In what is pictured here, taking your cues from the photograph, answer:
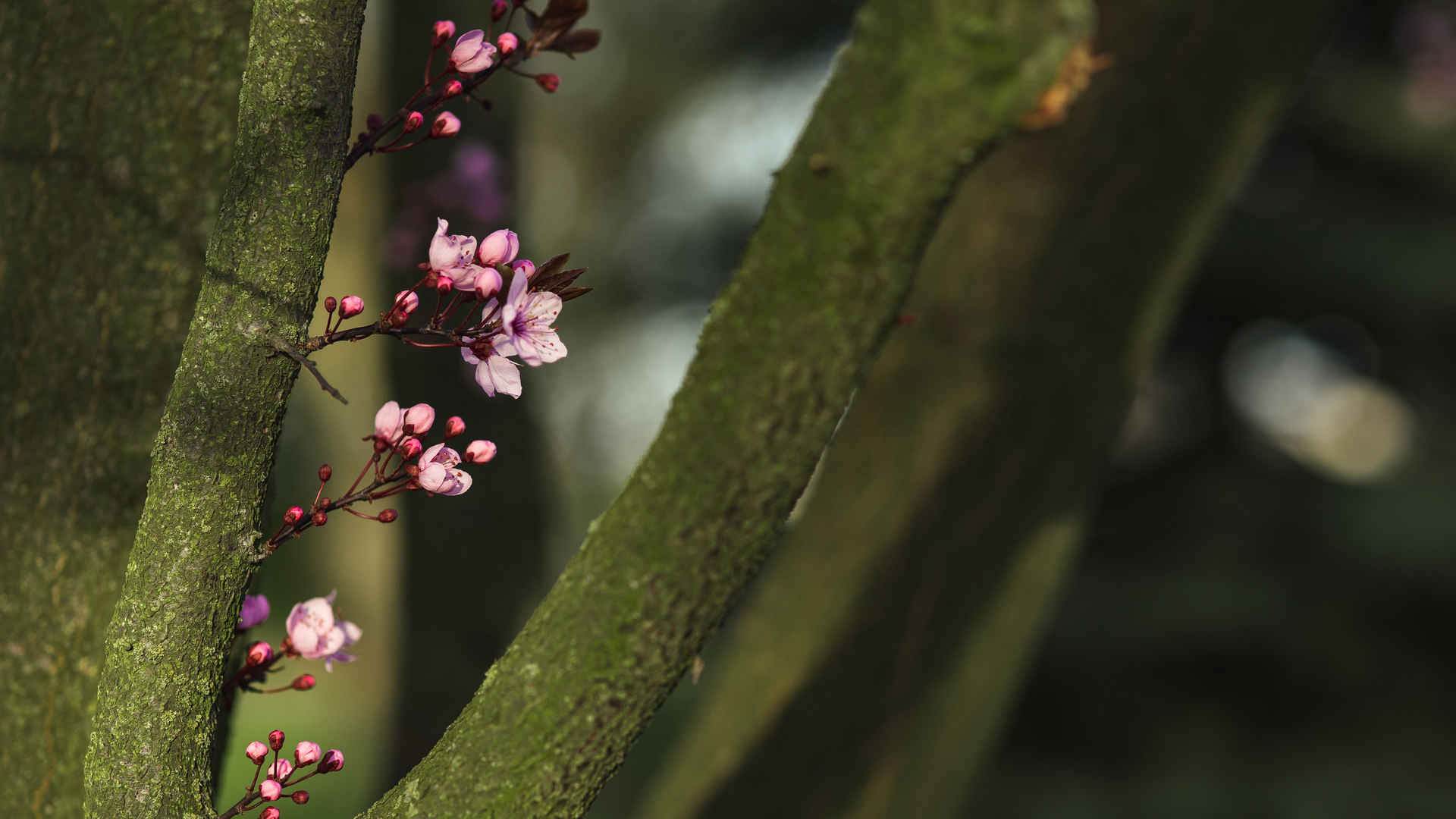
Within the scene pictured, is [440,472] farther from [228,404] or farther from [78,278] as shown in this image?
[78,278]

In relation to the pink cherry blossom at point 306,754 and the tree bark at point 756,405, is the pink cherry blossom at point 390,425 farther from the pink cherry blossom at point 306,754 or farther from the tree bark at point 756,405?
the pink cherry blossom at point 306,754

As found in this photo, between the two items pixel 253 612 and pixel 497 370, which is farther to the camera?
pixel 253 612

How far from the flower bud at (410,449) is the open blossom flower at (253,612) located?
0.38 meters

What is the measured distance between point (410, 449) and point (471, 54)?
398mm

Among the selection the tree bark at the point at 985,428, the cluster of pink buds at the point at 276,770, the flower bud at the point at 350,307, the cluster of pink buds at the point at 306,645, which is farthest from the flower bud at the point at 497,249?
the tree bark at the point at 985,428

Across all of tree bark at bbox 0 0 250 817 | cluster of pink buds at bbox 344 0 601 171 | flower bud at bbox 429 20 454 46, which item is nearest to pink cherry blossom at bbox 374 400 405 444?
cluster of pink buds at bbox 344 0 601 171

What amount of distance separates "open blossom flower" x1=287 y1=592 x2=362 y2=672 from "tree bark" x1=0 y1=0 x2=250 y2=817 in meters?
0.40

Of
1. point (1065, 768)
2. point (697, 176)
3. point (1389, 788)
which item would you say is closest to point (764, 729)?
point (1065, 768)

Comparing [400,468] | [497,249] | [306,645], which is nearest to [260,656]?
[306,645]

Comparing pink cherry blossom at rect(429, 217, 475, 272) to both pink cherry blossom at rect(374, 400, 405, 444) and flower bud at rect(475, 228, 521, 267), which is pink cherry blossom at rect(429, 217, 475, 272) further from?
pink cherry blossom at rect(374, 400, 405, 444)

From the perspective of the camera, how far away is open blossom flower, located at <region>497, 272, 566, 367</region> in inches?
40.5

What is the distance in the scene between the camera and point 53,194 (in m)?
1.40

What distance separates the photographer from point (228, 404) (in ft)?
3.46

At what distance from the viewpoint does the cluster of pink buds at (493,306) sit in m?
1.03
